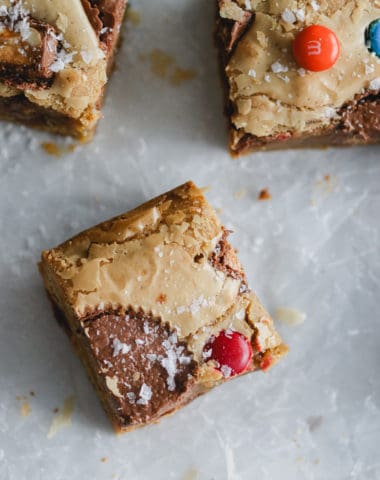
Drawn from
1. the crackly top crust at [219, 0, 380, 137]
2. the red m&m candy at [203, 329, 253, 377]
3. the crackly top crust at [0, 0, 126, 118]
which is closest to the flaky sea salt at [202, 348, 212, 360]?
the red m&m candy at [203, 329, 253, 377]

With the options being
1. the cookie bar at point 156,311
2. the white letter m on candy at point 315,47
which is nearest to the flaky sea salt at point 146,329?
the cookie bar at point 156,311

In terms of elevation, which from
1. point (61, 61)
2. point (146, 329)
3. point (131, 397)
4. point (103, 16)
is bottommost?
point (131, 397)

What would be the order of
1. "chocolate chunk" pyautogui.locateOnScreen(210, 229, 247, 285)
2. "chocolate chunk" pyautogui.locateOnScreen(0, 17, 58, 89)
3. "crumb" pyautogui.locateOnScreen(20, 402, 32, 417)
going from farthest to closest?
"crumb" pyautogui.locateOnScreen(20, 402, 32, 417)
"chocolate chunk" pyautogui.locateOnScreen(210, 229, 247, 285)
"chocolate chunk" pyautogui.locateOnScreen(0, 17, 58, 89)

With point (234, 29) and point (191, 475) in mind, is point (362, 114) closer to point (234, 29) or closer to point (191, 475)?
point (234, 29)

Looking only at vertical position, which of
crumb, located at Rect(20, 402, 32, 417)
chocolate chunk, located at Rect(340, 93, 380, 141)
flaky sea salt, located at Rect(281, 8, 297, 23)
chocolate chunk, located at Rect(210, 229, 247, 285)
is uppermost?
flaky sea salt, located at Rect(281, 8, 297, 23)

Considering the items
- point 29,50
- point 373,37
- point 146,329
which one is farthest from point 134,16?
point 146,329

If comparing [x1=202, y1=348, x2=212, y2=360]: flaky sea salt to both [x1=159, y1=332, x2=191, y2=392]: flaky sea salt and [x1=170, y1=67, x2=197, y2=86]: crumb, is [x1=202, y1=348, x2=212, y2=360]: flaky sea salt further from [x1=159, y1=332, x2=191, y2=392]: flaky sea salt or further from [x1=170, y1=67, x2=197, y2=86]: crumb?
[x1=170, y1=67, x2=197, y2=86]: crumb

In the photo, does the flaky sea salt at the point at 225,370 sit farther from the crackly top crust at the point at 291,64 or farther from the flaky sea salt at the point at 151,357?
the crackly top crust at the point at 291,64
